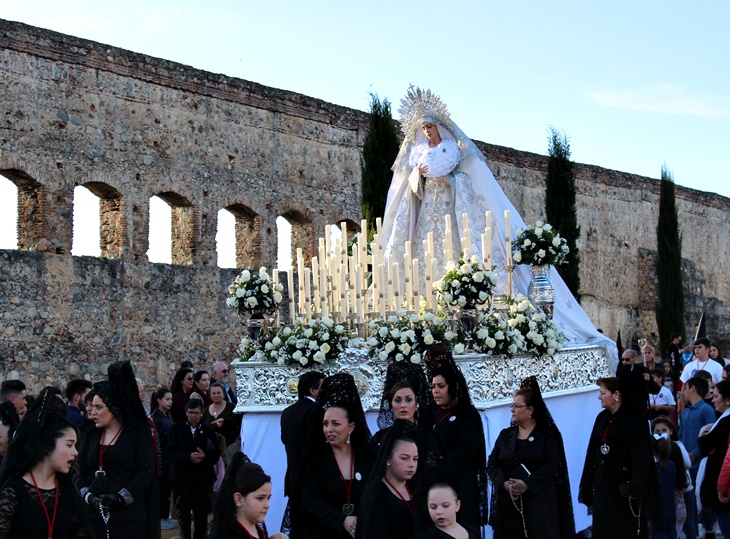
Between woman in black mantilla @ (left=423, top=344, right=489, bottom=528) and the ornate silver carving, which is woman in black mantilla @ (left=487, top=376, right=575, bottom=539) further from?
the ornate silver carving

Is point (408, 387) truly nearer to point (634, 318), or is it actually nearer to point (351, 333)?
point (351, 333)

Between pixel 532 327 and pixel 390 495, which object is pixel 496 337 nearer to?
pixel 532 327

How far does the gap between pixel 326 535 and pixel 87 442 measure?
5.47 ft

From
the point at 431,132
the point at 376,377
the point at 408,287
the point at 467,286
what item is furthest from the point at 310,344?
the point at 431,132

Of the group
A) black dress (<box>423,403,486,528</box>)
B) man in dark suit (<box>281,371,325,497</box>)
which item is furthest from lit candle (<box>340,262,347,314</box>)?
black dress (<box>423,403,486,528</box>)

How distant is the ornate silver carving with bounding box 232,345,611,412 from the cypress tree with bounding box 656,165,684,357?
61.8ft

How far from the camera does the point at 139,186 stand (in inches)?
659

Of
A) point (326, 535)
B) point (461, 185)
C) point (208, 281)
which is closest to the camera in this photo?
point (326, 535)

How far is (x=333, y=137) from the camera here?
20.7 m

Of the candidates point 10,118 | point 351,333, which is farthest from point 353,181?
point 351,333

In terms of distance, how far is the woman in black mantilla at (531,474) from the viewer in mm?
7336

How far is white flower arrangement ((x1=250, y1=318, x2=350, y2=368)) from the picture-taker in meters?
9.22

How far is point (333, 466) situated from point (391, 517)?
2.73ft

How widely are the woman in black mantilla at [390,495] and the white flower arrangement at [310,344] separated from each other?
3681 millimetres
